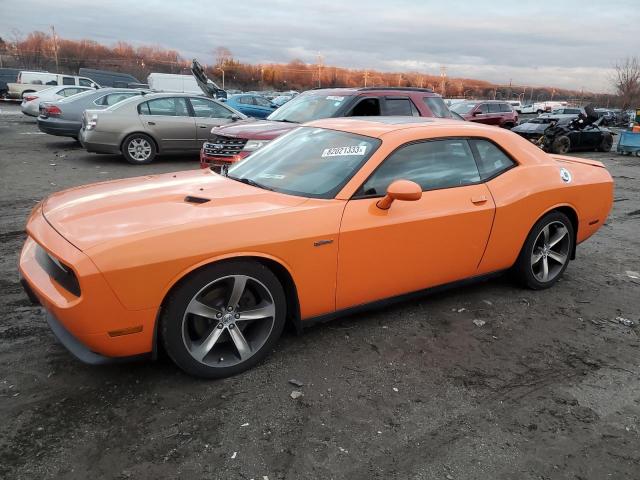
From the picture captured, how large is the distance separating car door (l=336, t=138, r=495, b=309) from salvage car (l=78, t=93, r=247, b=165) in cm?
849

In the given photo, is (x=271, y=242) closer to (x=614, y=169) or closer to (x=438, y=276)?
(x=438, y=276)

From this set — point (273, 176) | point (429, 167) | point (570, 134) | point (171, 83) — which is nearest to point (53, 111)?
point (273, 176)

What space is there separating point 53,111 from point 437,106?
951 centimetres

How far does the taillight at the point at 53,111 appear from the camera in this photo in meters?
12.3

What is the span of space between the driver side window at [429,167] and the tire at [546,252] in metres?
0.87

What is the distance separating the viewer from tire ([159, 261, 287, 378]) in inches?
108

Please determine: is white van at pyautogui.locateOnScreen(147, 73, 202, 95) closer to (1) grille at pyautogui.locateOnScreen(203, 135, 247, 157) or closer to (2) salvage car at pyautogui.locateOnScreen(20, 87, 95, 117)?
(2) salvage car at pyautogui.locateOnScreen(20, 87, 95, 117)

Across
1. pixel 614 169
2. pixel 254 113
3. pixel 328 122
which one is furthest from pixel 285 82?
pixel 328 122

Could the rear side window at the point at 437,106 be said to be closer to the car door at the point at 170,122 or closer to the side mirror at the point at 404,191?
the car door at the point at 170,122

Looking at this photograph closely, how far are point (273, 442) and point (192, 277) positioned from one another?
38.3 inches

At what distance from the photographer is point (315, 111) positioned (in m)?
8.19

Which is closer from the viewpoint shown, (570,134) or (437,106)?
(437,106)

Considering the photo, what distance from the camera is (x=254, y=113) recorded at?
18297 mm

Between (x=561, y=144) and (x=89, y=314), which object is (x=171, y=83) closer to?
(x=561, y=144)
